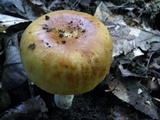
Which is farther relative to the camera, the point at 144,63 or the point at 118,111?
the point at 144,63

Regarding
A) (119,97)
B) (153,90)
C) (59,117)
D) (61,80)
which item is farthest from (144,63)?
(61,80)

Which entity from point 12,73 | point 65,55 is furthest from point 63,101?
point 65,55

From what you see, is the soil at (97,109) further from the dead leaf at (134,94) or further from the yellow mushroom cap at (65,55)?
the yellow mushroom cap at (65,55)

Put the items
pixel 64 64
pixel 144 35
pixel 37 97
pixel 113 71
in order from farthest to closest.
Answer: pixel 144 35 → pixel 113 71 → pixel 37 97 → pixel 64 64

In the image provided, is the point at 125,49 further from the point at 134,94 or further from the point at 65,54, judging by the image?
the point at 65,54

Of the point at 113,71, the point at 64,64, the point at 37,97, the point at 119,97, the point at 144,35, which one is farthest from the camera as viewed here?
the point at 144,35

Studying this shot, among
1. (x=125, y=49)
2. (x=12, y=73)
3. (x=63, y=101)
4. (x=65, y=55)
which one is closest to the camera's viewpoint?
(x=65, y=55)

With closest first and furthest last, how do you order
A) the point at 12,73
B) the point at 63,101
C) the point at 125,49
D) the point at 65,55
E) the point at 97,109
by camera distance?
1. the point at 65,55
2. the point at 12,73
3. the point at 63,101
4. the point at 97,109
5. the point at 125,49

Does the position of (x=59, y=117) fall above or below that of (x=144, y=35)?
below

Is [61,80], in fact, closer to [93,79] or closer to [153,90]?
[93,79]
